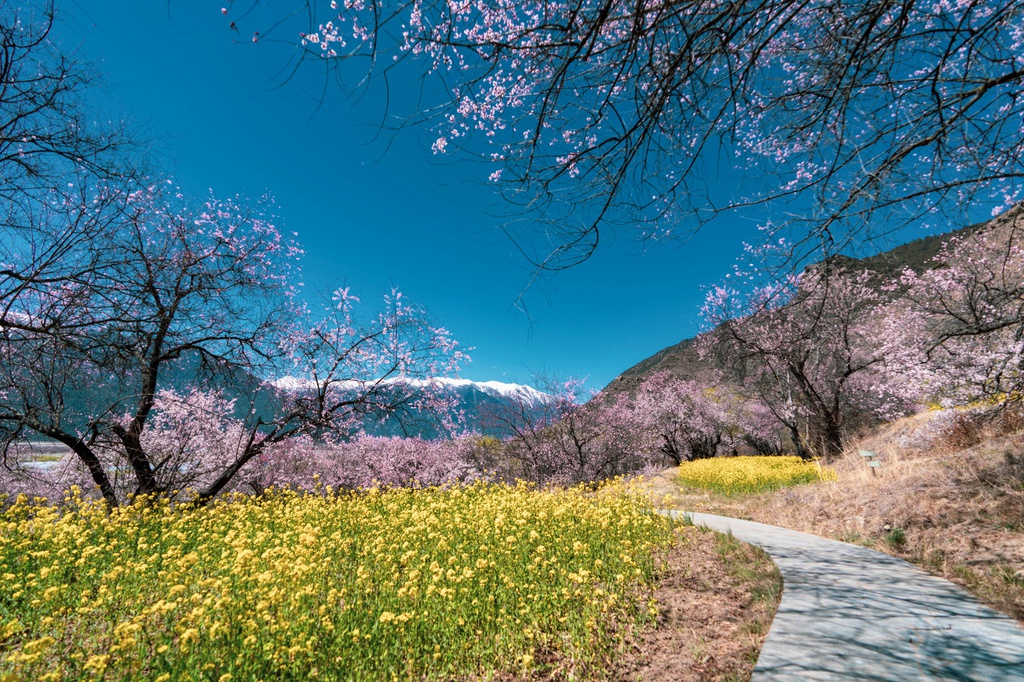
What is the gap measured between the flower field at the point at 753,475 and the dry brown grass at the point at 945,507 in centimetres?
248

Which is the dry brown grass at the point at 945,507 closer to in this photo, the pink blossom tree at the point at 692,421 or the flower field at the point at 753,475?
the flower field at the point at 753,475

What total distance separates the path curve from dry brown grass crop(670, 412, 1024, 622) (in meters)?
0.44

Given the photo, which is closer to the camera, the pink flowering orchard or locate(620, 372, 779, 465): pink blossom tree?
the pink flowering orchard

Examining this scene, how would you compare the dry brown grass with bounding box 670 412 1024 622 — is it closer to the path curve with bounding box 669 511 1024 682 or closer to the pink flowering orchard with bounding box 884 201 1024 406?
the path curve with bounding box 669 511 1024 682

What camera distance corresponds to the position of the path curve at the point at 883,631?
2.39 meters

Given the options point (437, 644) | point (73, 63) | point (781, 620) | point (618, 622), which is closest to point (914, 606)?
point (781, 620)

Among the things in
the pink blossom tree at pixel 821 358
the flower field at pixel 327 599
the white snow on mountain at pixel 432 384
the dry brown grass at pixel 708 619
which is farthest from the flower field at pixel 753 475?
the flower field at pixel 327 599

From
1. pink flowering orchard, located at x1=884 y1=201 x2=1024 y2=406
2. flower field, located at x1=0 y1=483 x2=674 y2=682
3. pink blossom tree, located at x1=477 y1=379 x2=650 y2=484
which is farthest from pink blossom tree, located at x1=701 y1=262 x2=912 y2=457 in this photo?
flower field, located at x1=0 y1=483 x2=674 y2=682

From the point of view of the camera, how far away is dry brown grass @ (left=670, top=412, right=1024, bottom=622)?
13.3 ft

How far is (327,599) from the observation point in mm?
3438

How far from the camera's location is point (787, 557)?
482cm

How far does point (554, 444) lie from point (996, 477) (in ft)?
39.1

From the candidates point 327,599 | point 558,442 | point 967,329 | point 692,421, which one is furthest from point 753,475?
point 327,599

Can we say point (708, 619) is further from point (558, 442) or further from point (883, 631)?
point (558, 442)
